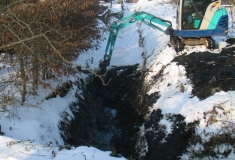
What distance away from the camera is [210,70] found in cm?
948

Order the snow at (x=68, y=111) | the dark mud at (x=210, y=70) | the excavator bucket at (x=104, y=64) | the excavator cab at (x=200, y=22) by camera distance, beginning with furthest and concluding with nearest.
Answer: the excavator bucket at (x=104, y=64) → the excavator cab at (x=200, y=22) → the dark mud at (x=210, y=70) → the snow at (x=68, y=111)

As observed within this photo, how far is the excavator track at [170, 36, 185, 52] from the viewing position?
40.4 ft

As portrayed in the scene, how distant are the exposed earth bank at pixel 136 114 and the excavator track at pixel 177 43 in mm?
965

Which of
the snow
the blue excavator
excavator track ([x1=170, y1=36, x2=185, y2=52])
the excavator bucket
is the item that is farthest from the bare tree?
excavator track ([x1=170, y1=36, x2=185, y2=52])

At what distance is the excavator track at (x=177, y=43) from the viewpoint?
12.3 metres

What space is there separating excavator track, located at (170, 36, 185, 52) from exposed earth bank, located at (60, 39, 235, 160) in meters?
0.97

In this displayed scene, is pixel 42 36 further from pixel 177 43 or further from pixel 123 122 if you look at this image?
pixel 177 43

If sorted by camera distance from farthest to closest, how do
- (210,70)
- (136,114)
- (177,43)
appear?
(177,43)
(136,114)
(210,70)

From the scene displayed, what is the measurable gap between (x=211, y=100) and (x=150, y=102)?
243cm

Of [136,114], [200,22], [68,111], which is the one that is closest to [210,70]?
[136,114]

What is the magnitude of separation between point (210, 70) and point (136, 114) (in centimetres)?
302

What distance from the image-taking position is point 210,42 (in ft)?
38.5

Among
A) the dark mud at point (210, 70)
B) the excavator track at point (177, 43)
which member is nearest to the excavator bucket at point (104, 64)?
the excavator track at point (177, 43)

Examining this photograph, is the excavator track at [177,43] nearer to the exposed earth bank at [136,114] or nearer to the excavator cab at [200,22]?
the excavator cab at [200,22]
